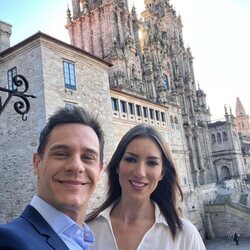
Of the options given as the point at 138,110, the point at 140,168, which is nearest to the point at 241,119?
the point at 138,110

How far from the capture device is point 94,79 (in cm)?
1777

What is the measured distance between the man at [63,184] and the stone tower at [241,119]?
87.5 m

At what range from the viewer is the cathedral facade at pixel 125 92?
1491 centimetres

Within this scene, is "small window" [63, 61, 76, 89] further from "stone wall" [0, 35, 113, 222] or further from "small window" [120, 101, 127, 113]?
"small window" [120, 101, 127, 113]

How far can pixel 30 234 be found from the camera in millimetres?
1508

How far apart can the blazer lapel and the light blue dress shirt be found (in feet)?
0.10

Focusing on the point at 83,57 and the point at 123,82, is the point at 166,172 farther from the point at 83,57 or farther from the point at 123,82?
the point at 123,82

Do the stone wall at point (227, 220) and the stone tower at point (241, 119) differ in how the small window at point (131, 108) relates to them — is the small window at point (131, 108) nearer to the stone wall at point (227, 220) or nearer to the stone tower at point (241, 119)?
the stone wall at point (227, 220)

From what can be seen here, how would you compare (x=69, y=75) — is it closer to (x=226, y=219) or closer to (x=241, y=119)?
(x=226, y=219)

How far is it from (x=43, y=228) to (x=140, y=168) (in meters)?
1.26

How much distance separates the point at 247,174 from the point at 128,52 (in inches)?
1304

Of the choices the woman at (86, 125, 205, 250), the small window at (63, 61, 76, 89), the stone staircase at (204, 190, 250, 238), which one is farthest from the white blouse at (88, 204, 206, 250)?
the stone staircase at (204, 190, 250, 238)

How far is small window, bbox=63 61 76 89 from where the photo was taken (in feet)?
52.1

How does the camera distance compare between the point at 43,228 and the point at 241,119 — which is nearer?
the point at 43,228
